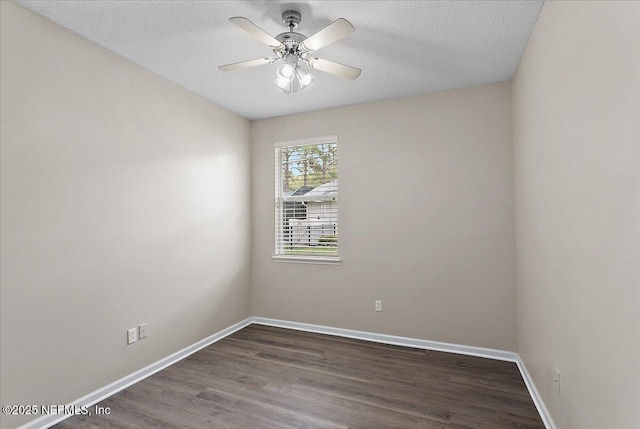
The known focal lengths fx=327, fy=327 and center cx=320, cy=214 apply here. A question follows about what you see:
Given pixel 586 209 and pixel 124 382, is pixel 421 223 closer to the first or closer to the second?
pixel 586 209

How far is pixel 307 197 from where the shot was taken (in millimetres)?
3984

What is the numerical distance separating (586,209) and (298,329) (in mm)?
3217

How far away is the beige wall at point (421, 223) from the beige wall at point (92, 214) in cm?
126

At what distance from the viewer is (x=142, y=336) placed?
2768 millimetres

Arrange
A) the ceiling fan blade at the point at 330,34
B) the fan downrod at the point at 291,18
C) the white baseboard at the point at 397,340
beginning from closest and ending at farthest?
the ceiling fan blade at the point at 330,34, the fan downrod at the point at 291,18, the white baseboard at the point at 397,340

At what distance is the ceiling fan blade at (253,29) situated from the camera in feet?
5.80

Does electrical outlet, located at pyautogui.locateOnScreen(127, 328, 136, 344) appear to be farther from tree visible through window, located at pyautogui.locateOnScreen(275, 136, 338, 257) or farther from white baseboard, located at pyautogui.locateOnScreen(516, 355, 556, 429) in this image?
white baseboard, located at pyautogui.locateOnScreen(516, 355, 556, 429)

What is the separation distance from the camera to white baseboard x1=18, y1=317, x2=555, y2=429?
214 centimetres

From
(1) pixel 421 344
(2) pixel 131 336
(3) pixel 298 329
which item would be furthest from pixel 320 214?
(2) pixel 131 336

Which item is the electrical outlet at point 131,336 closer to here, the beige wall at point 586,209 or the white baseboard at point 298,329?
the white baseboard at point 298,329

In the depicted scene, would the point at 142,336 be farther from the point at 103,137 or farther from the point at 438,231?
the point at 438,231

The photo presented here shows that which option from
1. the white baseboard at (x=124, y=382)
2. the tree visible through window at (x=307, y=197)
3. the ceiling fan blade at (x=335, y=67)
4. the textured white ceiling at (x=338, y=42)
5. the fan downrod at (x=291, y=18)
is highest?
the textured white ceiling at (x=338, y=42)

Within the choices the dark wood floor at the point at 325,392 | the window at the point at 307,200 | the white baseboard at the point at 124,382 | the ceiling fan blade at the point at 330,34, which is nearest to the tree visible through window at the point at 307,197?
the window at the point at 307,200

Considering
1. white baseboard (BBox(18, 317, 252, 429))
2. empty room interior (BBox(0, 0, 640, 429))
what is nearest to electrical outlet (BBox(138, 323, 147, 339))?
empty room interior (BBox(0, 0, 640, 429))
